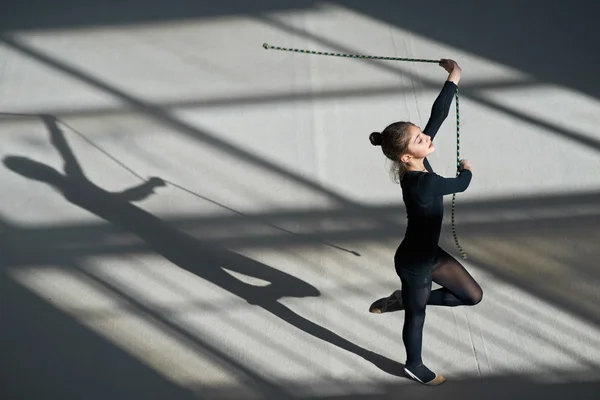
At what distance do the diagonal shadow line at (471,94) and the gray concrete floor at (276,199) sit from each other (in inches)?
0.4

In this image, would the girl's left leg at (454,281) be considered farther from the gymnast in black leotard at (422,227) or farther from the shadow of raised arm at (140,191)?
the shadow of raised arm at (140,191)

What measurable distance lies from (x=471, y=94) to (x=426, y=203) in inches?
72.0

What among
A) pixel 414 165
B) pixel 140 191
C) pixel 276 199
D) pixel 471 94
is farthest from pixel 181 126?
pixel 414 165

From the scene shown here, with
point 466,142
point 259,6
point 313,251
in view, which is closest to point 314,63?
point 259,6

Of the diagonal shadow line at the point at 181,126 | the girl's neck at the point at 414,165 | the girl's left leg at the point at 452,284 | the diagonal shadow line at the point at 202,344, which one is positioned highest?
the girl's neck at the point at 414,165

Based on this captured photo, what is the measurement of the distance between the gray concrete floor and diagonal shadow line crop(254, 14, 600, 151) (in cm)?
1

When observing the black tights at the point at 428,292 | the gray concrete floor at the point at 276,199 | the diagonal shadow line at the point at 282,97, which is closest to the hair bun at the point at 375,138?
the black tights at the point at 428,292

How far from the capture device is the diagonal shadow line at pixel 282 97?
419 centimetres

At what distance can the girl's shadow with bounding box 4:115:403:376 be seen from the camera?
3291 millimetres

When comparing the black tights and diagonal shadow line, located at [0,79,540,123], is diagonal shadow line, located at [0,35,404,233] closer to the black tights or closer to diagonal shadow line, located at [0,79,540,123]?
diagonal shadow line, located at [0,79,540,123]

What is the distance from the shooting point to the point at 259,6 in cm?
485

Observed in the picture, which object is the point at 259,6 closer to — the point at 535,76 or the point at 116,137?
the point at 116,137

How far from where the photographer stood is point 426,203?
99.6 inches

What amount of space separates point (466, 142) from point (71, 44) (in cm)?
272
